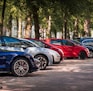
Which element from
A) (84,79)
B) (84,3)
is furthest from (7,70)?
(84,3)

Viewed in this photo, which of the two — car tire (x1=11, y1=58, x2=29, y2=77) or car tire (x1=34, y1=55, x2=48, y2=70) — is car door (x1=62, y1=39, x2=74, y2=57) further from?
car tire (x1=11, y1=58, x2=29, y2=77)

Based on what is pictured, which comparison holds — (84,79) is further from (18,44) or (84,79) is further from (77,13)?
(77,13)

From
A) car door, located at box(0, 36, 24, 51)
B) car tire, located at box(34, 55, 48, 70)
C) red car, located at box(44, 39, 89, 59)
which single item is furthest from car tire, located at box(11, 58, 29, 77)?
red car, located at box(44, 39, 89, 59)

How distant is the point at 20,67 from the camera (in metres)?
15.4

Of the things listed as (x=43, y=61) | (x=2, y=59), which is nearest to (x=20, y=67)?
(x=2, y=59)

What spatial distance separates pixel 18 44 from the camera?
18.0 metres

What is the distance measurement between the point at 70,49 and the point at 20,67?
1363 cm

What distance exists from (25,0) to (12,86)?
1957 cm

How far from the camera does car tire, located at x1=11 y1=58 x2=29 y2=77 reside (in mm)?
15297

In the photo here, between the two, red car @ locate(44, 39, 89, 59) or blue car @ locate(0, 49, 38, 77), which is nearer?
blue car @ locate(0, 49, 38, 77)

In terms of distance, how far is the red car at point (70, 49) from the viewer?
94.1 ft

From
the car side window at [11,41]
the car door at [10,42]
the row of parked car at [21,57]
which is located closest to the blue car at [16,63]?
the row of parked car at [21,57]

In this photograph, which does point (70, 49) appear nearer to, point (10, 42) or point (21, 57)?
point (10, 42)

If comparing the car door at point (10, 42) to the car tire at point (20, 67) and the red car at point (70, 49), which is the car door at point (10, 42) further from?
the red car at point (70, 49)
